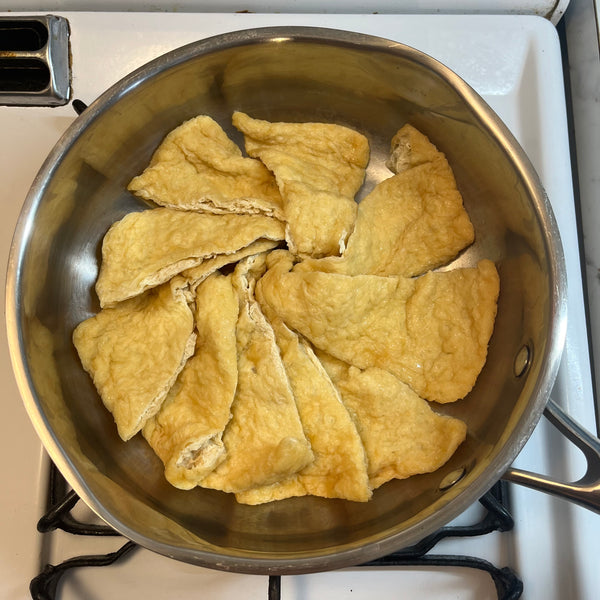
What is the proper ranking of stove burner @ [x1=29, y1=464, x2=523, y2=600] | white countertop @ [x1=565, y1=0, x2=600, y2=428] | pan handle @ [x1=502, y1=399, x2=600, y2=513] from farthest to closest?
white countertop @ [x1=565, y1=0, x2=600, y2=428]
stove burner @ [x1=29, y1=464, x2=523, y2=600]
pan handle @ [x1=502, y1=399, x2=600, y2=513]

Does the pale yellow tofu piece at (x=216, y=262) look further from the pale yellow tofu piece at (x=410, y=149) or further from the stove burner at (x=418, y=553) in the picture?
the stove burner at (x=418, y=553)

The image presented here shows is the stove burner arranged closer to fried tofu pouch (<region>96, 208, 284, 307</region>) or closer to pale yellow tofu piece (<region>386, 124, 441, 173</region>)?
fried tofu pouch (<region>96, 208, 284, 307</region>)

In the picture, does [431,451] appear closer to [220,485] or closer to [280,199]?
[220,485]

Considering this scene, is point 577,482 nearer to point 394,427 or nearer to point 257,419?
point 394,427

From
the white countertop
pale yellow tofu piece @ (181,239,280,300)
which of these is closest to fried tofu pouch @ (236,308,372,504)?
pale yellow tofu piece @ (181,239,280,300)

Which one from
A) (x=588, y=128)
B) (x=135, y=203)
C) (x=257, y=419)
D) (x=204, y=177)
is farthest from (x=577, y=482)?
(x=135, y=203)

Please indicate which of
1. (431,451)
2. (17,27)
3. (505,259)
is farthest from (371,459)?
(17,27)

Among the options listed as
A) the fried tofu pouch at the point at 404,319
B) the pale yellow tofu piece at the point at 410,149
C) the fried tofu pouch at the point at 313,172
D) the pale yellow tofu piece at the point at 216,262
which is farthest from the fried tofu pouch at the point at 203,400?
the pale yellow tofu piece at the point at 410,149
